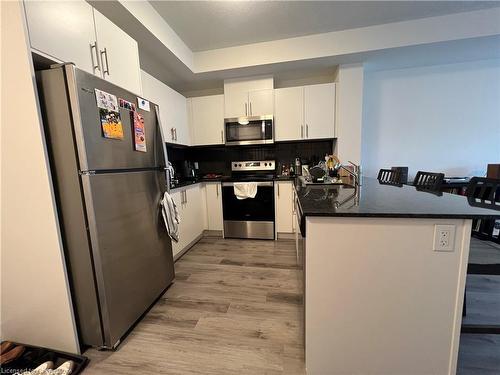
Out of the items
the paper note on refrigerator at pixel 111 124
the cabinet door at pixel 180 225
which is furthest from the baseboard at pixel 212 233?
the paper note on refrigerator at pixel 111 124

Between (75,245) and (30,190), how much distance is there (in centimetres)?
37

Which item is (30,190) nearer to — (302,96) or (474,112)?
(302,96)

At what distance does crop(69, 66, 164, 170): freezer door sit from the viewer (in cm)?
106

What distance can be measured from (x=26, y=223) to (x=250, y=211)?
2.24m

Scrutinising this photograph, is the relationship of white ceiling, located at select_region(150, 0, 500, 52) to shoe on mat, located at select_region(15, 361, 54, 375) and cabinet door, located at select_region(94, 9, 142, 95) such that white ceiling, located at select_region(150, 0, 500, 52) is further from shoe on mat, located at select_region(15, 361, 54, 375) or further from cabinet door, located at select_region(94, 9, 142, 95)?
shoe on mat, located at select_region(15, 361, 54, 375)

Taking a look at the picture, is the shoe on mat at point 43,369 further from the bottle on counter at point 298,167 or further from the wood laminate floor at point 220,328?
the bottle on counter at point 298,167

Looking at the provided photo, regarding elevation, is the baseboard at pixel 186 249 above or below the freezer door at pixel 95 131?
below

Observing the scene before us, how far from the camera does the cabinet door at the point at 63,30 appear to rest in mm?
1058

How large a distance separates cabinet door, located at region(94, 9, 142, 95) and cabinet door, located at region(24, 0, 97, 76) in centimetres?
6

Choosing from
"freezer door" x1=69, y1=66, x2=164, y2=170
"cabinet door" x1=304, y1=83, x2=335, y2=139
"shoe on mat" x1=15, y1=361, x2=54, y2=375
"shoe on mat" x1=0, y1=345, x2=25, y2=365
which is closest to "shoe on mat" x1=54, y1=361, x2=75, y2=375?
"shoe on mat" x1=15, y1=361, x2=54, y2=375

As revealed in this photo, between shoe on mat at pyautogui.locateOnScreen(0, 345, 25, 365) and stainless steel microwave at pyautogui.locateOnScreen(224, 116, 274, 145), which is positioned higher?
stainless steel microwave at pyautogui.locateOnScreen(224, 116, 274, 145)

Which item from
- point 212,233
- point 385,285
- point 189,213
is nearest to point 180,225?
point 189,213

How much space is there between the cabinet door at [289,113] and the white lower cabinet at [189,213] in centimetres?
145

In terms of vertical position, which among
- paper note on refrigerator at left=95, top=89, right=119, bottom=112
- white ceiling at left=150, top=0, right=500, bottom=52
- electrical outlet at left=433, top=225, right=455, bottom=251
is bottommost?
electrical outlet at left=433, top=225, right=455, bottom=251
